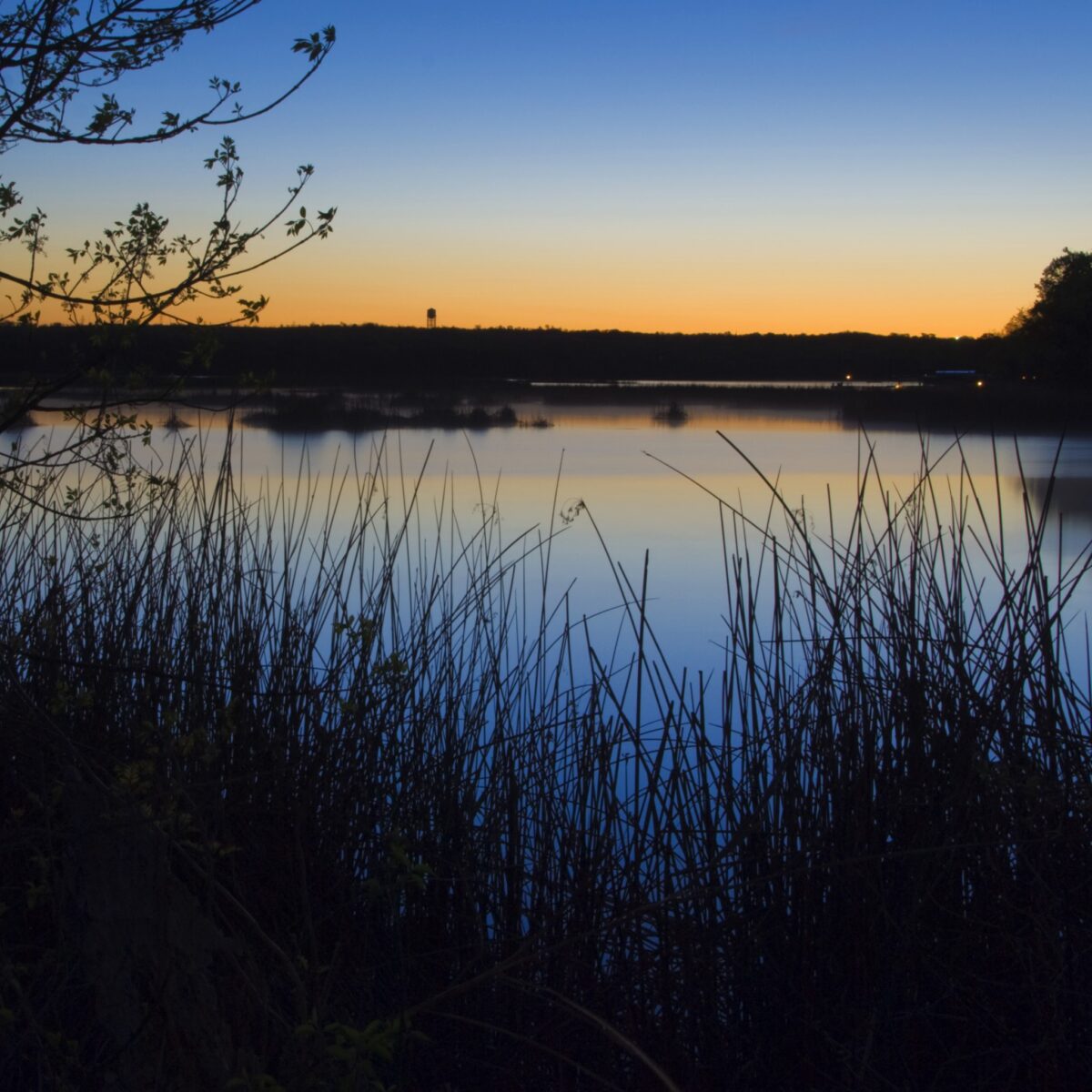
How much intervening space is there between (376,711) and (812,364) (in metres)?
25.2

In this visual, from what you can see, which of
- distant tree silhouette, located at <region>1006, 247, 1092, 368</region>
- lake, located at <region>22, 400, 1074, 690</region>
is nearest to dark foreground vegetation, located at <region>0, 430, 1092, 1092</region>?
lake, located at <region>22, 400, 1074, 690</region>

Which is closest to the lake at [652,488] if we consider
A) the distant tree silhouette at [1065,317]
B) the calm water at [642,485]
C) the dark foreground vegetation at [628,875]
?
the calm water at [642,485]

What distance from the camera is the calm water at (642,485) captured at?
15.1ft

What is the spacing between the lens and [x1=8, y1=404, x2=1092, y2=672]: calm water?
181 inches

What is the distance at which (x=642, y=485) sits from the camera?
891 centimetres

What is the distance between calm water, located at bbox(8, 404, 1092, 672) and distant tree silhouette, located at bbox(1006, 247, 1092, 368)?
154 centimetres

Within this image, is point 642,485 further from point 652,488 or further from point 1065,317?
point 1065,317

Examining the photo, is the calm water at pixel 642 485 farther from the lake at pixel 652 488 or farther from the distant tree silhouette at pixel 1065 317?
the distant tree silhouette at pixel 1065 317

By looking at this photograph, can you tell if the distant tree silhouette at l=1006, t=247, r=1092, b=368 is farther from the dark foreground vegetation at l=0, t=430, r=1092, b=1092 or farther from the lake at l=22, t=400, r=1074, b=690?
the dark foreground vegetation at l=0, t=430, r=1092, b=1092

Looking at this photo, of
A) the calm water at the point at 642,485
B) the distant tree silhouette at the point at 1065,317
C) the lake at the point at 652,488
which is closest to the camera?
the lake at the point at 652,488

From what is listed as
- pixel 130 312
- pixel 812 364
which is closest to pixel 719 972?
pixel 130 312

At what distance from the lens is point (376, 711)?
7.22ft

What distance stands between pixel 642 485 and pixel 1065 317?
10597 millimetres

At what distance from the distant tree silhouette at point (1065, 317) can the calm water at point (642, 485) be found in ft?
5.07
